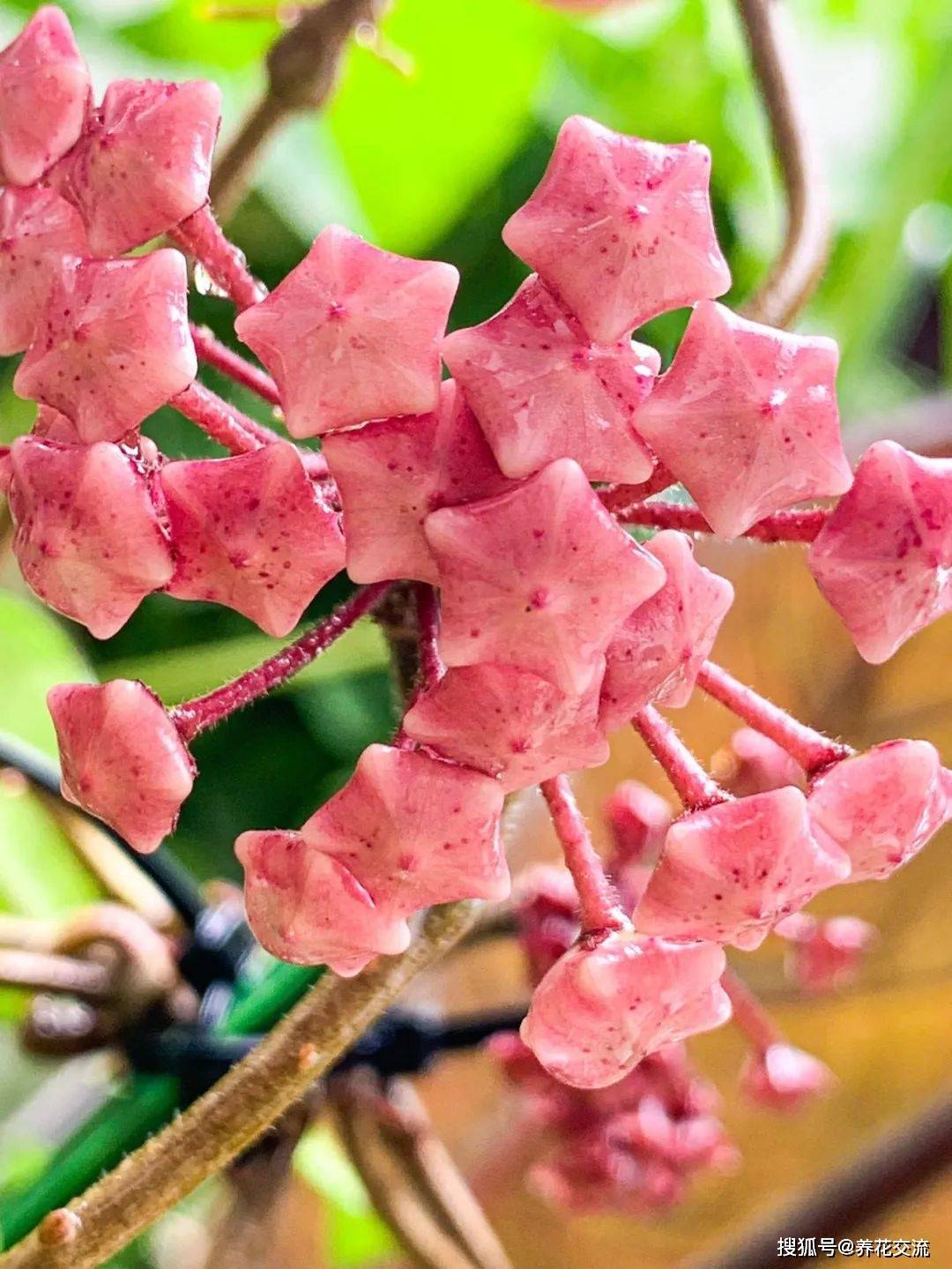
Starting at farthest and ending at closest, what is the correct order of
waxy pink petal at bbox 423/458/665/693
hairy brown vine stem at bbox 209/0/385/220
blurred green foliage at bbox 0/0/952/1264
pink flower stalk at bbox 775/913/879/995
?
blurred green foliage at bbox 0/0/952/1264 → pink flower stalk at bbox 775/913/879/995 → hairy brown vine stem at bbox 209/0/385/220 → waxy pink petal at bbox 423/458/665/693

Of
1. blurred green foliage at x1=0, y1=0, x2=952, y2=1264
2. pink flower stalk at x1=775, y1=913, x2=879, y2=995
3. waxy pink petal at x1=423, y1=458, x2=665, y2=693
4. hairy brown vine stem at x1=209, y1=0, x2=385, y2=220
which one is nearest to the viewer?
waxy pink petal at x1=423, y1=458, x2=665, y2=693

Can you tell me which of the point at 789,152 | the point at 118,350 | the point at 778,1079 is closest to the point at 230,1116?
the point at 118,350

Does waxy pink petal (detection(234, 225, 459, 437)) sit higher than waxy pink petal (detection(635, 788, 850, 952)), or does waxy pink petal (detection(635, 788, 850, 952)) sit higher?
waxy pink petal (detection(234, 225, 459, 437))

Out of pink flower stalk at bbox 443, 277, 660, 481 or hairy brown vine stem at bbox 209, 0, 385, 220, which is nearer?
pink flower stalk at bbox 443, 277, 660, 481

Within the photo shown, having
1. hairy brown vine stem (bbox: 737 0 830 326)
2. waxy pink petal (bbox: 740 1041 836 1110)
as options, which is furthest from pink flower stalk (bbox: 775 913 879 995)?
hairy brown vine stem (bbox: 737 0 830 326)

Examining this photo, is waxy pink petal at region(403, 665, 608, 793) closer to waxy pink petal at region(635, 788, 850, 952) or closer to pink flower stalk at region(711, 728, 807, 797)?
waxy pink petal at region(635, 788, 850, 952)

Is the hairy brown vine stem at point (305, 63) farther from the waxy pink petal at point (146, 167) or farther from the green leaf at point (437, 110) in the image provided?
the green leaf at point (437, 110)

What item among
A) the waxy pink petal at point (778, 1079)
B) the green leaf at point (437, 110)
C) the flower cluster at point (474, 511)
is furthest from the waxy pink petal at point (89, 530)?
the green leaf at point (437, 110)
